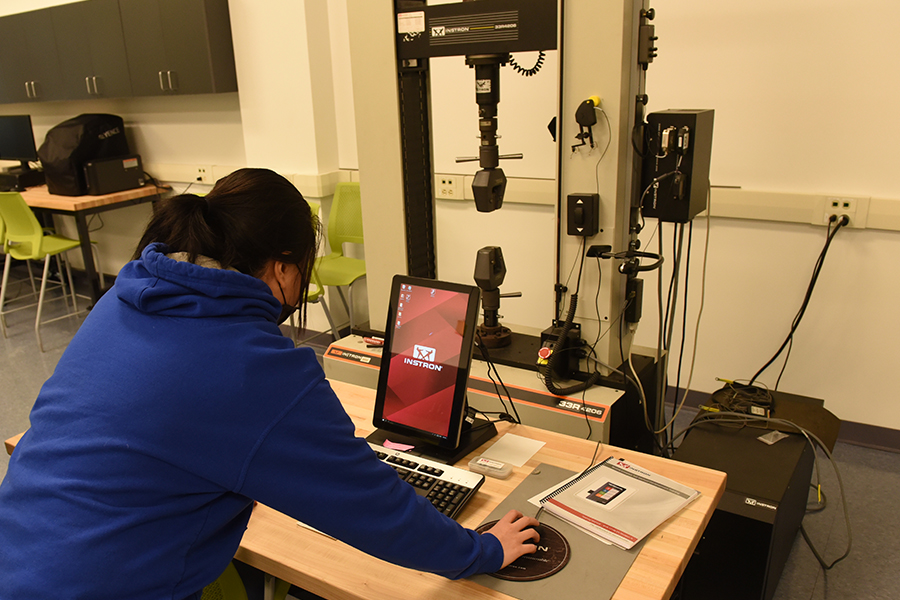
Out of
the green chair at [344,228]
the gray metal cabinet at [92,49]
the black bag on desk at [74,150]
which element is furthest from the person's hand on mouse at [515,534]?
the black bag on desk at [74,150]

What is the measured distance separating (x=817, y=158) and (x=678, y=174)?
121cm

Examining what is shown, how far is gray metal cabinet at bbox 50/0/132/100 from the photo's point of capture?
13.7 feet

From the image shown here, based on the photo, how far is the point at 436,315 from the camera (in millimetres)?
1483

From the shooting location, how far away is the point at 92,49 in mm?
4340

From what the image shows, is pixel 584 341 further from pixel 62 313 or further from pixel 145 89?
pixel 62 313

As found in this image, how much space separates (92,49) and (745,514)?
463 centimetres

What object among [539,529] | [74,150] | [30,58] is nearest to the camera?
[539,529]

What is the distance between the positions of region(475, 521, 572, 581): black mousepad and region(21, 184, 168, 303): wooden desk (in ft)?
12.9

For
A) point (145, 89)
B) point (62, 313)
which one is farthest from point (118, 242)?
point (145, 89)

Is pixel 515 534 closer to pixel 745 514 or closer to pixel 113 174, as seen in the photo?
pixel 745 514

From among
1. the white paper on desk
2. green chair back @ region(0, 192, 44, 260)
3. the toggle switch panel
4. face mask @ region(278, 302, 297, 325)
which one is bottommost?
the white paper on desk

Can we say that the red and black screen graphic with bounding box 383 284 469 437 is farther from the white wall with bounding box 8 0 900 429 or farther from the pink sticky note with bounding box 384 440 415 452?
the white wall with bounding box 8 0 900 429

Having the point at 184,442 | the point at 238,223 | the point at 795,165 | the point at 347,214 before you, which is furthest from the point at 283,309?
the point at 347,214

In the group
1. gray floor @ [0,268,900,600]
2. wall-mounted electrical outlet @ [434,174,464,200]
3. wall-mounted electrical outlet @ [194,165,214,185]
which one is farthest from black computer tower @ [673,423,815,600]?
wall-mounted electrical outlet @ [194,165,214,185]
